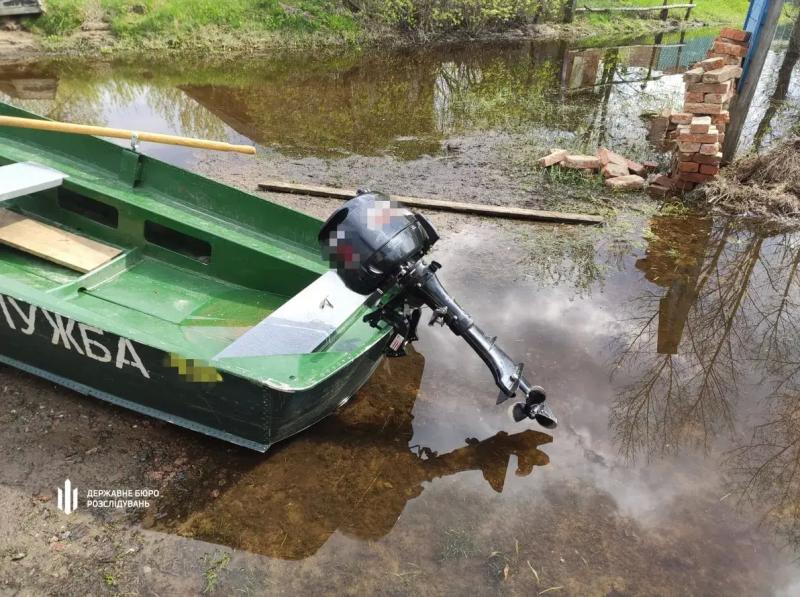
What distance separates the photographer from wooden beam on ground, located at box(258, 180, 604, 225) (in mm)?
6523

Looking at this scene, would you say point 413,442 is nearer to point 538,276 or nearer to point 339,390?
point 339,390

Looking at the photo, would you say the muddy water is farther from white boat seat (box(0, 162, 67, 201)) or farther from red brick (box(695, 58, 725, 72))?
red brick (box(695, 58, 725, 72))

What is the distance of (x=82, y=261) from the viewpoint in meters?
4.57

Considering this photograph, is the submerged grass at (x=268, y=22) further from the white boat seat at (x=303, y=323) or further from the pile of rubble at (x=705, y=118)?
the white boat seat at (x=303, y=323)

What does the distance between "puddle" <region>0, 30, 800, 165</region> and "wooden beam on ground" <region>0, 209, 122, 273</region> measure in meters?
3.12

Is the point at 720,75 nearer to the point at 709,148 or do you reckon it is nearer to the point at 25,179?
the point at 709,148

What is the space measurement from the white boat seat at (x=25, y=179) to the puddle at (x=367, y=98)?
2957mm

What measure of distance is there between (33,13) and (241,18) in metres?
4.28

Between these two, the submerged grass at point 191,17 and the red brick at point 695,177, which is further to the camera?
the submerged grass at point 191,17

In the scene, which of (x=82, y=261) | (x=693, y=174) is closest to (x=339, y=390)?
(x=82, y=261)

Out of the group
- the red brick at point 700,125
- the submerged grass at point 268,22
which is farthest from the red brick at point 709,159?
the submerged grass at point 268,22

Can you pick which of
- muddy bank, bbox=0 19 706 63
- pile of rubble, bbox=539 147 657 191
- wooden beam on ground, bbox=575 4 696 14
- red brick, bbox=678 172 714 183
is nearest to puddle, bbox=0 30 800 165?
muddy bank, bbox=0 19 706 63

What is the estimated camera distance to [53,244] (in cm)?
467

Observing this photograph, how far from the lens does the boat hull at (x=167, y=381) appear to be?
10.7ft
